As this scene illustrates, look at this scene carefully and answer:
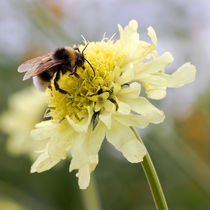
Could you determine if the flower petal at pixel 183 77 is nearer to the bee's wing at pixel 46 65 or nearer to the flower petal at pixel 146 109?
the flower petal at pixel 146 109

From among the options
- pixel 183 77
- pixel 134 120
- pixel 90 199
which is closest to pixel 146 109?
pixel 134 120

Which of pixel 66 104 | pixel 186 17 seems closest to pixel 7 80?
pixel 186 17

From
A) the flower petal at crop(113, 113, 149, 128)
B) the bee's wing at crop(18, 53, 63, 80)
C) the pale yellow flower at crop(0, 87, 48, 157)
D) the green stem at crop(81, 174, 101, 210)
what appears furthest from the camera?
the pale yellow flower at crop(0, 87, 48, 157)

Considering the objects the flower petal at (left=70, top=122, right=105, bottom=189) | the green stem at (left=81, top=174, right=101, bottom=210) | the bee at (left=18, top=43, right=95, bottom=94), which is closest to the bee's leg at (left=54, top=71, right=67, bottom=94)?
the bee at (left=18, top=43, right=95, bottom=94)

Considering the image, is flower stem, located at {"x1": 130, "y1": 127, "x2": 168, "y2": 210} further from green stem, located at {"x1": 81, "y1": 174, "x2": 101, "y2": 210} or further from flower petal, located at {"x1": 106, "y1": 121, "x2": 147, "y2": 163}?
green stem, located at {"x1": 81, "y1": 174, "x2": 101, "y2": 210}

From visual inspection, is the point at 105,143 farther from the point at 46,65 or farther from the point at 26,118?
the point at 46,65

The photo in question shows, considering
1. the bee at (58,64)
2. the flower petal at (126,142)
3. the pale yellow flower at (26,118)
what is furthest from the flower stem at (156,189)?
the pale yellow flower at (26,118)

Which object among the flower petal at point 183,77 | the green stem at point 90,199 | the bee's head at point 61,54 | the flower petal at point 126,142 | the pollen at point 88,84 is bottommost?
the green stem at point 90,199
